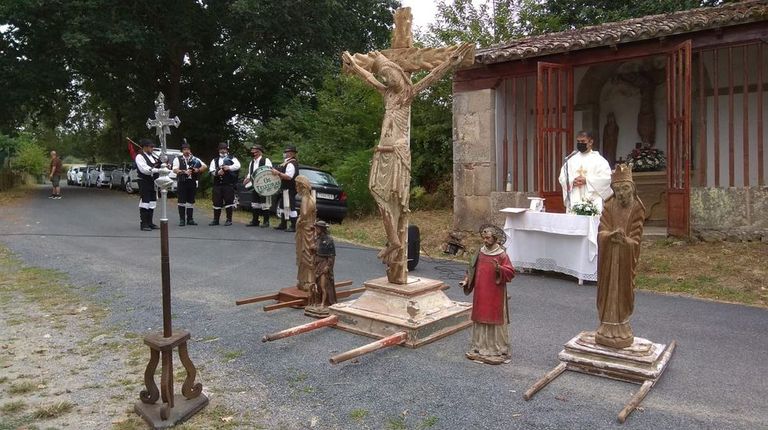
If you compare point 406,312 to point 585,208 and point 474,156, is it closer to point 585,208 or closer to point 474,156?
point 585,208

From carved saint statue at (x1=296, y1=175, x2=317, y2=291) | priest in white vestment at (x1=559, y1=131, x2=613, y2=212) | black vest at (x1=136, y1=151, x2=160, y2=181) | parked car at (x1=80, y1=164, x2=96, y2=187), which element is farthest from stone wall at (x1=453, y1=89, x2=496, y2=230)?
parked car at (x1=80, y1=164, x2=96, y2=187)

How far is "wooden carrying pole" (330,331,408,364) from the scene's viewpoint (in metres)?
4.62

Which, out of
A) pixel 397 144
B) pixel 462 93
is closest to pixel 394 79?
pixel 397 144

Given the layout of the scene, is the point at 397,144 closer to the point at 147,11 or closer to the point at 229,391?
the point at 229,391

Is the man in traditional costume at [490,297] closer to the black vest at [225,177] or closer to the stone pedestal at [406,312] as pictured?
the stone pedestal at [406,312]

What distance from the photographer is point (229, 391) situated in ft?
14.9

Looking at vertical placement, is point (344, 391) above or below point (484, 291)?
below

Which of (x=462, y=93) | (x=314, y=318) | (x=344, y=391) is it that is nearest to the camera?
(x=344, y=391)

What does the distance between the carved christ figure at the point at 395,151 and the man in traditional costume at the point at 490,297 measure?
115cm

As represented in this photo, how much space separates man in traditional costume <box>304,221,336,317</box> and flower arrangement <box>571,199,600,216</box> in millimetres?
4250

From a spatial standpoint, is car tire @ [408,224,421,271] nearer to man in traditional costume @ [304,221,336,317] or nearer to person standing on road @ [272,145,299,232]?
man in traditional costume @ [304,221,336,317]

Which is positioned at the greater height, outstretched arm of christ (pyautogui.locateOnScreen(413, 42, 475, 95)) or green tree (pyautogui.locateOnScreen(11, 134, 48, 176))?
green tree (pyautogui.locateOnScreen(11, 134, 48, 176))

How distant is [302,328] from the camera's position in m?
5.54

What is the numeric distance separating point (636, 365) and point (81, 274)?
7672 millimetres
